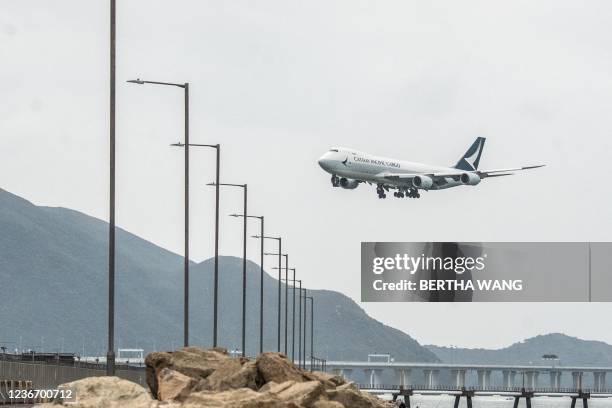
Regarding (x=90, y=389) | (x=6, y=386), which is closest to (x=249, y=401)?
(x=90, y=389)

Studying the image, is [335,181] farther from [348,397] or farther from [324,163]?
[348,397]

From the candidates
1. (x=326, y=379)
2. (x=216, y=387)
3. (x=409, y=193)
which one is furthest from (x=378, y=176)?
(x=216, y=387)

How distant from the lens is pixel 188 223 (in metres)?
83.3

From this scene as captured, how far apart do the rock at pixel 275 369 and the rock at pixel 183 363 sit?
1.62 meters

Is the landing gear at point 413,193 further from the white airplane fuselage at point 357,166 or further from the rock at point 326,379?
the rock at point 326,379

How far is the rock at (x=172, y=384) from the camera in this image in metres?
46.8

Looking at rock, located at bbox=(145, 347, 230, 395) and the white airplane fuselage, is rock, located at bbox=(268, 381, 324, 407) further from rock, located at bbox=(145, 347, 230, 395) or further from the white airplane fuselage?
the white airplane fuselage

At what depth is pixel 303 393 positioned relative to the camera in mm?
44812

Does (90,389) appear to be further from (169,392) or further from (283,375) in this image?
(283,375)

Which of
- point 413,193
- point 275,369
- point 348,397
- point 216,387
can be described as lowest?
point 348,397

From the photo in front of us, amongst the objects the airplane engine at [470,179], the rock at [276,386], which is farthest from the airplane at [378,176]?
the rock at [276,386]

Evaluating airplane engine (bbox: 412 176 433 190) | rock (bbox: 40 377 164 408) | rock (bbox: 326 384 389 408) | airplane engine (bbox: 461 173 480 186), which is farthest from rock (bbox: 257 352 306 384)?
airplane engine (bbox: 461 173 480 186)

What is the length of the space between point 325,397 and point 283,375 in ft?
12.4

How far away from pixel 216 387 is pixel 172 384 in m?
1.88
